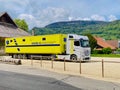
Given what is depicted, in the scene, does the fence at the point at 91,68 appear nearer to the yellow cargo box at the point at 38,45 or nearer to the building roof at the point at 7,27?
the yellow cargo box at the point at 38,45

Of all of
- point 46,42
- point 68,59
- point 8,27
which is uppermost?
point 8,27

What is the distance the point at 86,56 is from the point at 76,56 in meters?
1.28

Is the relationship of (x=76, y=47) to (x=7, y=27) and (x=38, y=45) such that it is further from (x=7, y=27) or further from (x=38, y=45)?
(x=7, y=27)

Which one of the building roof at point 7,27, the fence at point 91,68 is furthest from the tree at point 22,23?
the fence at point 91,68

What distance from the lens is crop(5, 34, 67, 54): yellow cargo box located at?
3284cm

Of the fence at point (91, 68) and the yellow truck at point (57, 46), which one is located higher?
the yellow truck at point (57, 46)

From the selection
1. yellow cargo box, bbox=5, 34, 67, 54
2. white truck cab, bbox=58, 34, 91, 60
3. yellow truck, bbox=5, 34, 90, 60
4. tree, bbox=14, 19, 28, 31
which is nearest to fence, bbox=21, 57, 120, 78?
white truck cab, bbox=58, 34, 91, 60

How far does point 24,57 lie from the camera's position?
37.7m

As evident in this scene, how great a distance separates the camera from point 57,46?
32.9m

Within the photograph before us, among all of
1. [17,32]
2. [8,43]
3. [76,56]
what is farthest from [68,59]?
[17,32]

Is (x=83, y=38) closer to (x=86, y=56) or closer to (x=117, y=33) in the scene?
(x=86, y=56)

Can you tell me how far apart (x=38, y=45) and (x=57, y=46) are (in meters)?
3.48

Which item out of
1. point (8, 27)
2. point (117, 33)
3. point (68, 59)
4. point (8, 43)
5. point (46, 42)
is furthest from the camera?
point (117, 33)

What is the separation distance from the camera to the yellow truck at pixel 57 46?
3188 centimetres
